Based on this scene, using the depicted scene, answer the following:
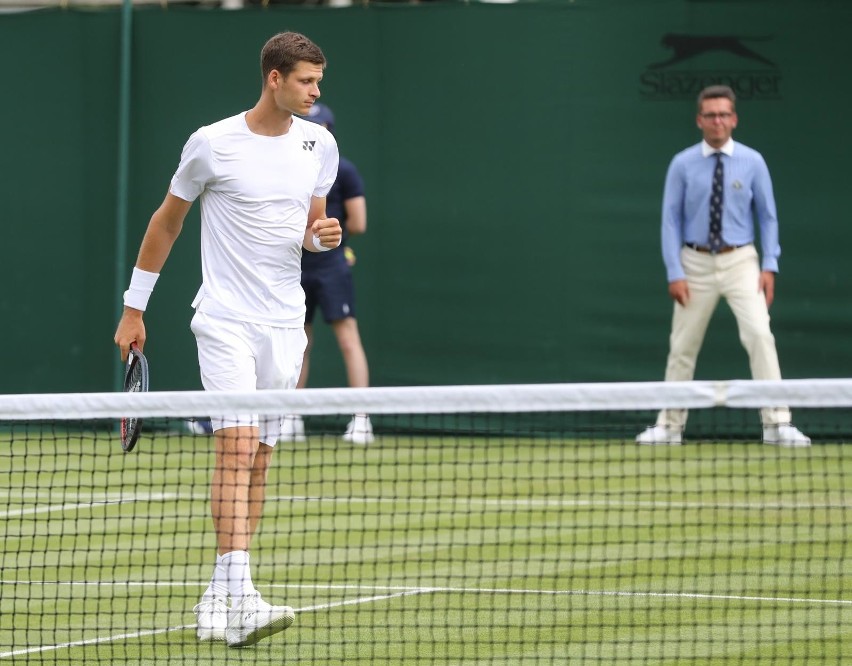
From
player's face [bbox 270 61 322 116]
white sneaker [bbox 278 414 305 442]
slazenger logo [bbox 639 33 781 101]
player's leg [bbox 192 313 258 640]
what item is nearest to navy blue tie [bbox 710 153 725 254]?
slazenger logo [bbox 639 33 781 101]

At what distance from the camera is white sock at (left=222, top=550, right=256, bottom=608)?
562cm

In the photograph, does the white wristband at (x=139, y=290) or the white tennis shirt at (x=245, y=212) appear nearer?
the white tennis shirt at (x=245, y=212)

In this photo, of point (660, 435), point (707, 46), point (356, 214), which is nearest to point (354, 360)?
point (356, 214)

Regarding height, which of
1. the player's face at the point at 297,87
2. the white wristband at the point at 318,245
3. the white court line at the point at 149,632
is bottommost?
the white court line at the point at 149,632

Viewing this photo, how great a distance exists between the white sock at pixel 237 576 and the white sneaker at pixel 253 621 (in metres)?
0.04

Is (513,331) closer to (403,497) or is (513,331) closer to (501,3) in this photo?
(501,3)

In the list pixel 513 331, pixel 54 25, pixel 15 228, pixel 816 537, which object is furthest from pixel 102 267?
pixel 816 537

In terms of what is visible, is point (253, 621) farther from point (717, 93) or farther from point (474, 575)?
point (717, 93)

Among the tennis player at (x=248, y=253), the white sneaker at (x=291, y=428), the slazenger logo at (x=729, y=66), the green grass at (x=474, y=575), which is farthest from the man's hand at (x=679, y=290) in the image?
the tennis player at (x=248, y=253)

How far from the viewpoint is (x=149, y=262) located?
6051 millimetres

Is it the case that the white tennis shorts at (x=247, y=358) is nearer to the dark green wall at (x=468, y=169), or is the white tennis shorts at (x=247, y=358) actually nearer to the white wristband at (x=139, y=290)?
the white wristband at (x=139, y=290)

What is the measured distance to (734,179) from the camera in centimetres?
1080

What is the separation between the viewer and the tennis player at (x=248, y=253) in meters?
5.78

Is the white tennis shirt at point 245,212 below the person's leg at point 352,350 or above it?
above
